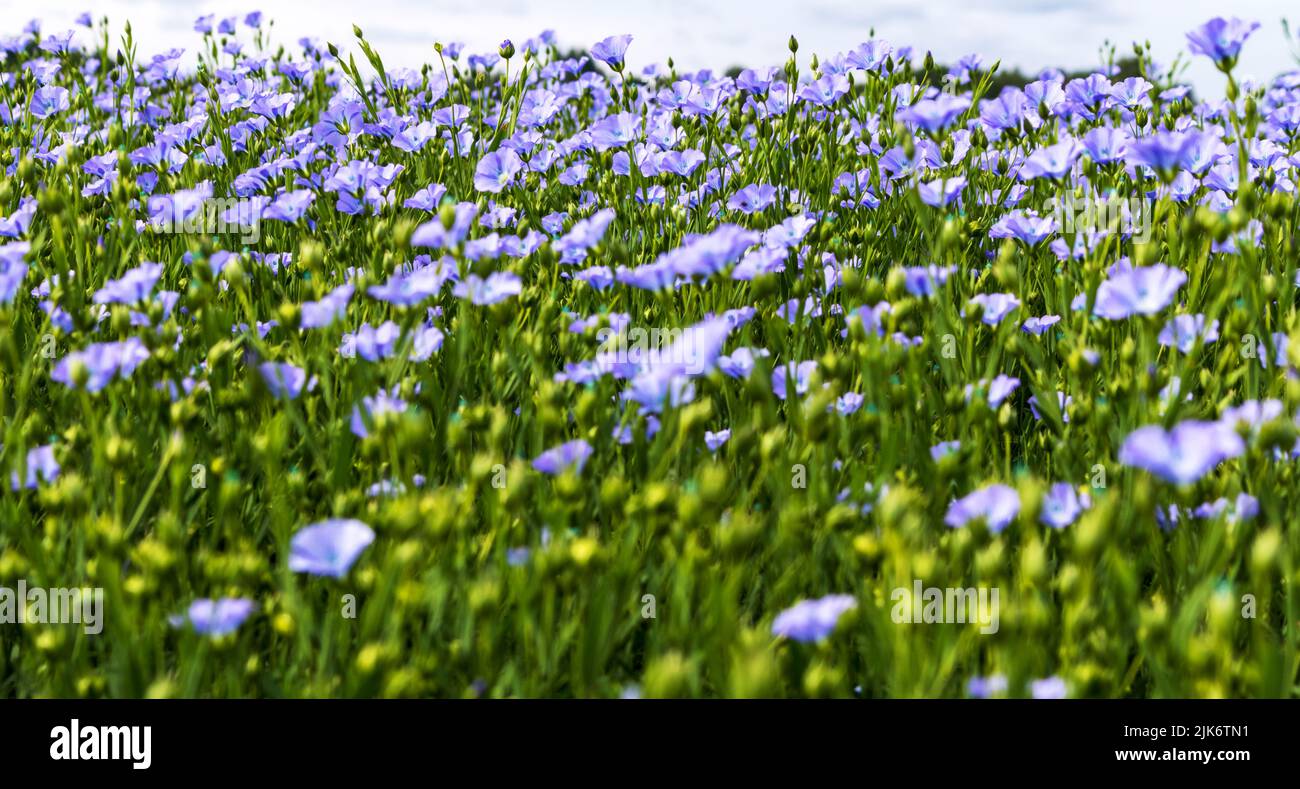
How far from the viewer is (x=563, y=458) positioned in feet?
5.91

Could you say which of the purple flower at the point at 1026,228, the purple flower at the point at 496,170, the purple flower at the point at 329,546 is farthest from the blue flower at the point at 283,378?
the purple flower at the point at 1026,228

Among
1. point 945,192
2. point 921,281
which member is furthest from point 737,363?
point 945,192

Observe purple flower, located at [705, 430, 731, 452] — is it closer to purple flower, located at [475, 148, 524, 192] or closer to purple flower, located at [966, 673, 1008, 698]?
purple flower, located at [966, 673, 1008, 698]

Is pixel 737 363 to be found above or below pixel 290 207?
below

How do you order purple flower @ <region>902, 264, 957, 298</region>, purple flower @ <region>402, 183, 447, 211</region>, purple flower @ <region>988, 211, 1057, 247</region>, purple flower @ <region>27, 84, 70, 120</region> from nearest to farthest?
purple flower @ <region>902, 264, 957, 298</region>
purple flower @ <region>988, 211, 1057, 247</region>
purple flower @ <region>402, 183, 447, 211</region>
purple flower @ <region>27, 84, 70, 120</region>

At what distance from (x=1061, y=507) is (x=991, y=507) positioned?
8.3 inches

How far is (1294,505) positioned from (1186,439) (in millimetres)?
497

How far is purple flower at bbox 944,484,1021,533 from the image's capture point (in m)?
1.65

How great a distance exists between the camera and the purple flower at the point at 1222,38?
90.7 inches

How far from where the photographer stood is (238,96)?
4605 millimetres

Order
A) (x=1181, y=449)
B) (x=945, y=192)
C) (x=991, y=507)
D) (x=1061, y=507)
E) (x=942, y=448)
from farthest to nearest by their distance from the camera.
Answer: (x=945, y=192)
(x=942, y=448)
(x=1061, y=507)
(x=991, y=507)
(x=1181, y=449)

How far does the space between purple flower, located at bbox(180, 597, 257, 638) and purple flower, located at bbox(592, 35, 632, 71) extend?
112 inches

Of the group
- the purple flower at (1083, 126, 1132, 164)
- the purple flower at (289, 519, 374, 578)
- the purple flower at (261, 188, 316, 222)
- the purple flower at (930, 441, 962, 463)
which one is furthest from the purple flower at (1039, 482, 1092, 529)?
the purple flower at (261, 188, 316, 222)
